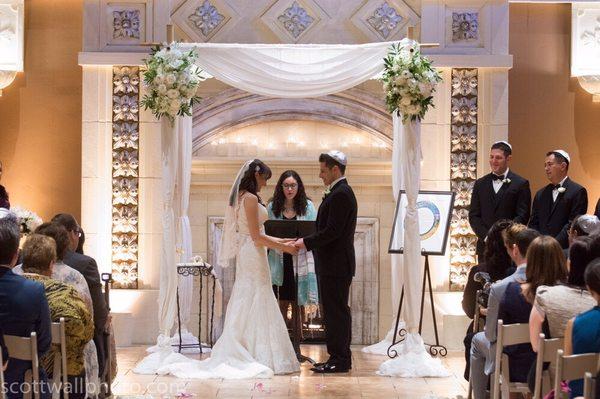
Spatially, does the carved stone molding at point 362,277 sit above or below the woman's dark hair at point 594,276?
below

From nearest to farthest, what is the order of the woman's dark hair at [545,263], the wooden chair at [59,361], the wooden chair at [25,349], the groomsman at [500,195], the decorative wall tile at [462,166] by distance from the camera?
1. the wooden chair at [25,349]
2. the wooden chair at [59,361]
3. the woman's dark hair at [545,263]
4. the groomsman at [500,195]
5. the decorative wall tile at [462,166]

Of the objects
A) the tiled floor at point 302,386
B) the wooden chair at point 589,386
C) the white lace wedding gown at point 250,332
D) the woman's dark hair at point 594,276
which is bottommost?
the tiled floor at point 302,386

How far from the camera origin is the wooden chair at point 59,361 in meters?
4.83

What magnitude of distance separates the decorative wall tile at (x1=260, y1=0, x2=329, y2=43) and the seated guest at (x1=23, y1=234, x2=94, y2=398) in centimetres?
477

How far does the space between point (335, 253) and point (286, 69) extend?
1620 millimetres

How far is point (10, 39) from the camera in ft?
31.5

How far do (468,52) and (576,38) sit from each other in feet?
3.55

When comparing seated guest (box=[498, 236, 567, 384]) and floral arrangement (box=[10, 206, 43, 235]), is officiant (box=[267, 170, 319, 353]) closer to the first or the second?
floral arrangement (box=[10, 206, 43, 235])

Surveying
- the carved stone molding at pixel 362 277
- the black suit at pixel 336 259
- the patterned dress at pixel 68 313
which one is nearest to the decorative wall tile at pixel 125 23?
the carved stone molding at pixel 362 277

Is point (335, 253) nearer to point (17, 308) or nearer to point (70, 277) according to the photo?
point (70, 277)

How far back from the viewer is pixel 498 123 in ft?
30.7

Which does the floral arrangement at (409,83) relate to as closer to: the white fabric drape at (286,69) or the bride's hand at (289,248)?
the white fabric drape at (286,69)

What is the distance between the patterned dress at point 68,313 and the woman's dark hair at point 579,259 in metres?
2.39

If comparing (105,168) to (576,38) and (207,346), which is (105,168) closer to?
(207,346)
